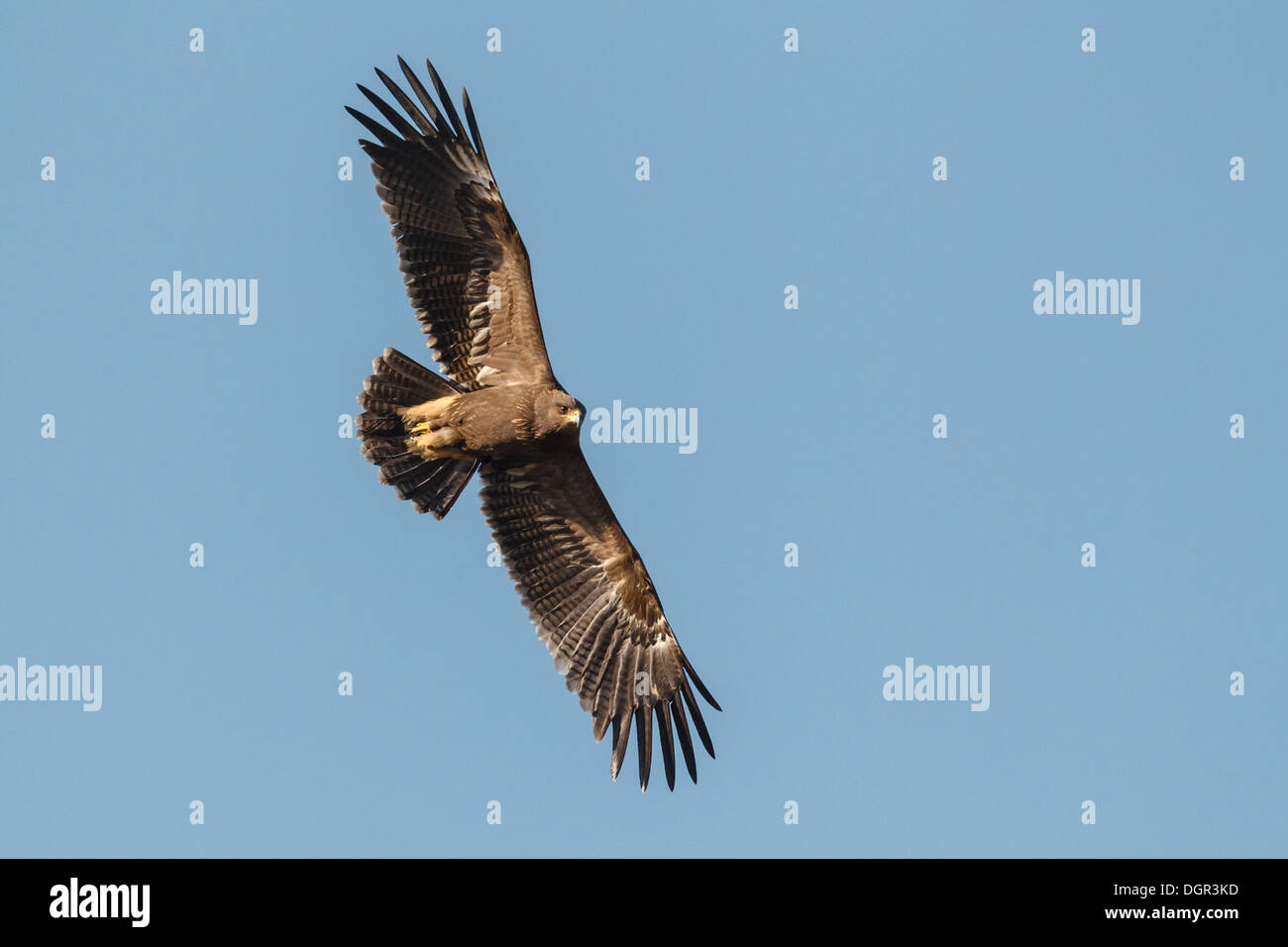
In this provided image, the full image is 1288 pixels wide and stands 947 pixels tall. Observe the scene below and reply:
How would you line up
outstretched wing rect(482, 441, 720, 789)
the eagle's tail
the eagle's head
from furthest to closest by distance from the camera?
outstretched wing rect(482, 441, 720, 789) → the eagle's tail → the eagle's head

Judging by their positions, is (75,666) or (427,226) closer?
(427,226)

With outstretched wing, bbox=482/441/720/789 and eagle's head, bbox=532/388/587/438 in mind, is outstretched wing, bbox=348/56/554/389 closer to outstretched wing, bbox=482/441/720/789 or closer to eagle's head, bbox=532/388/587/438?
eagle's head, bbox=532/388/587/438

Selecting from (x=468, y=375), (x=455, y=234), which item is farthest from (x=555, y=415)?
(x=455, y=234)

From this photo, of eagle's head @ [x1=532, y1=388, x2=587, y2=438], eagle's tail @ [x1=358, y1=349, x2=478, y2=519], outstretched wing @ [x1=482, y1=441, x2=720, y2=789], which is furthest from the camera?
outstretched wing @ [x1=482, y1=441, x2=720, y2=789]

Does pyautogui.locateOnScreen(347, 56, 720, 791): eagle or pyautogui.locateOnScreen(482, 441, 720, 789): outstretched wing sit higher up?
pyautogui.locateOnScreen(347, 56, 720, 791): eagle

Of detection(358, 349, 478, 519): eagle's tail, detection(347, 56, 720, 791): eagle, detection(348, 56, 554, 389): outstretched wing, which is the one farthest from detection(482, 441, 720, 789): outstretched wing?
detection(348, 56, 554, 389): outstretched wing
